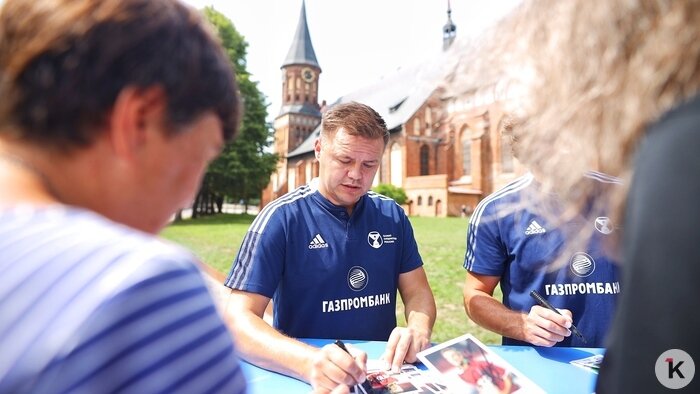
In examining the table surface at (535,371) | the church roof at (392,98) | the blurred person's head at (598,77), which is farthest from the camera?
the church roof at (392,98)

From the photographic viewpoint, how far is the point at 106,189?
81 cm

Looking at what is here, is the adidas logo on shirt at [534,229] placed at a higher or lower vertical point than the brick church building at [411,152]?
lower

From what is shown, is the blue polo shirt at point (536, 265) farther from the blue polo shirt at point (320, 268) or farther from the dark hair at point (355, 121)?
the dark hair at point (355, 121)

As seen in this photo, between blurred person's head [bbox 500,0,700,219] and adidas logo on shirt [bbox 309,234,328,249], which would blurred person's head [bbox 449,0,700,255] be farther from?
adidas logo on shirt [bbox 309,234,328,249]

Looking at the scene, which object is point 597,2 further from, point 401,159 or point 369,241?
point 401,159

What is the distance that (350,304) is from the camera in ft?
9.37

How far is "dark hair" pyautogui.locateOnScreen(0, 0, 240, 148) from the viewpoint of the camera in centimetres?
74

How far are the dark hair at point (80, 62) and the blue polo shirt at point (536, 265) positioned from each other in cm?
213

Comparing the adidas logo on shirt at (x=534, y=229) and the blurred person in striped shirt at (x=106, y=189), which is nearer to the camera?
the blurred person in striped shirt at (x=106, y=189)

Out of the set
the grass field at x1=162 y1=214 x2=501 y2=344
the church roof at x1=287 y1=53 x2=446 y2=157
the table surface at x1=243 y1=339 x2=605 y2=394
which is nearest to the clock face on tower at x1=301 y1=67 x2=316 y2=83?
the church roof at x1=287 y1=53 x2=446 y2=157

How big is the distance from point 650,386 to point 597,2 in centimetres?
59

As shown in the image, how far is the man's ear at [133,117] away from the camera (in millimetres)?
756

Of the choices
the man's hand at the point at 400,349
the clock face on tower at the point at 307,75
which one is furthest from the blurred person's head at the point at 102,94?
the clock face on tower at the point at 307,75

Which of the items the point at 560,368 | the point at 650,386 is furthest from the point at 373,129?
the point at 650,386
